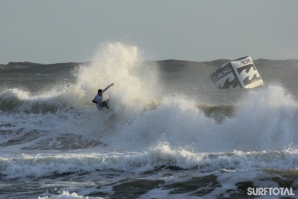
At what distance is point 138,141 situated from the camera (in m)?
19.2

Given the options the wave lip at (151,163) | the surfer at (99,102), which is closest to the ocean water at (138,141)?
the wave lip at (151,163)

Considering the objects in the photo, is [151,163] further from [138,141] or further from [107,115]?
[107,115]

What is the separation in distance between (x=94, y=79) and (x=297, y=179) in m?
14.7

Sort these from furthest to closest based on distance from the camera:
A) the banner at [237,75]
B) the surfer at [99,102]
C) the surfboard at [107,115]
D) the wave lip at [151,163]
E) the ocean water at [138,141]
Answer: the banner at [237,75]
the surfboard at [107,115]
the surfer at [99,102]
the wave lip at [151,163]
the ocean water at [138,141]

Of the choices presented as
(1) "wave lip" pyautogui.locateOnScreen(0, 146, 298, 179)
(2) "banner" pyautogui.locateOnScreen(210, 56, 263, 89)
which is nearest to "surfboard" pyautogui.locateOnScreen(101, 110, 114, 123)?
(1) "wave lip" pyautogui.locateOnScreen(0, 146, 298, 179)

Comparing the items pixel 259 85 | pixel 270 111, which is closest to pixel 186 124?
pixel 270 111

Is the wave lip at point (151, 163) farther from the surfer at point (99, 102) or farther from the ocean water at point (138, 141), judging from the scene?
the surfer at point (99, 102)

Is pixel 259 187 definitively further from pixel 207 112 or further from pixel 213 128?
pixel 207 112

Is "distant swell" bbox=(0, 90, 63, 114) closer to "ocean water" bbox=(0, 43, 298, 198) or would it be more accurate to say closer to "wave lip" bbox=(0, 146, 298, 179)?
"ocean water" bbox=(0, 43, 298, 198)

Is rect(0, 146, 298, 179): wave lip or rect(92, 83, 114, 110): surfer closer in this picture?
rect(0, 146, 298, 179): wave lip

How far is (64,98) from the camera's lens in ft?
82.0

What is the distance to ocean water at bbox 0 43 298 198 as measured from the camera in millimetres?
12031

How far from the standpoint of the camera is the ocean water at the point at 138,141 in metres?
12.0

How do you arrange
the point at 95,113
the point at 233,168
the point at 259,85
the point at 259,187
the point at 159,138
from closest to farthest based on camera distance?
1. the point at 259,187
2. the point at 233,168
3. the point at 159,138
4. the point at 95,113
5. the point at 259,85
